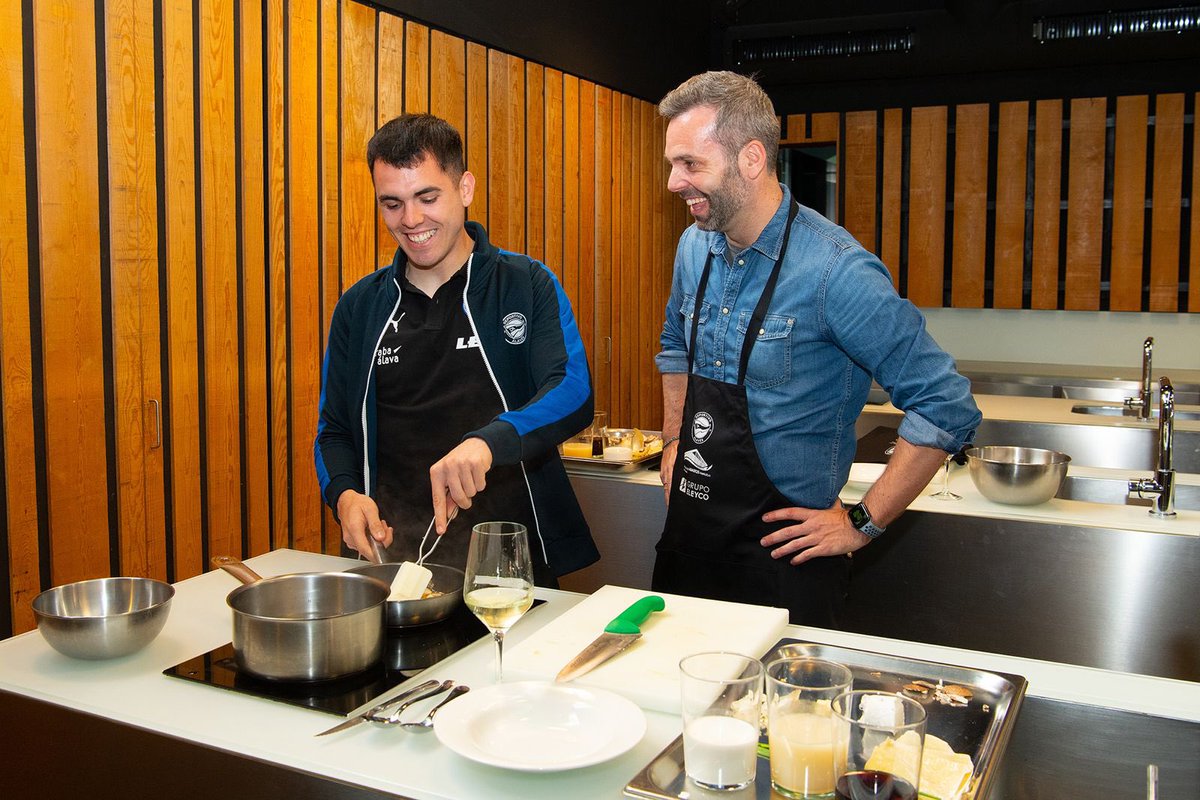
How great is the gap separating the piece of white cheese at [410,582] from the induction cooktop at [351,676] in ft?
0.18

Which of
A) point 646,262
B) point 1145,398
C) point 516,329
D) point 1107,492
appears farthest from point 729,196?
point 646,262

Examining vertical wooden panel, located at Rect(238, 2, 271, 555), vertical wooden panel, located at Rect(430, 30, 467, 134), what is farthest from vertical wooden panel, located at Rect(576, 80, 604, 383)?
vertical wooden panel, located at Rect(238, 2, 271, 555)

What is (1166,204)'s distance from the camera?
6789 millimetres

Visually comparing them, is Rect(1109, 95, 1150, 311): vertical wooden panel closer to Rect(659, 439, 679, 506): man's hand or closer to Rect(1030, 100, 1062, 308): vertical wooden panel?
Rect(1030, 100, 1062, 308): vertical wooden panel

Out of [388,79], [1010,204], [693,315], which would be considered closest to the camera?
[693,315]

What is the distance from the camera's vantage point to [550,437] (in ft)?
7.00

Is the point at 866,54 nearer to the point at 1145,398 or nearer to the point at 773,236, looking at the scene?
the point at 1145,398

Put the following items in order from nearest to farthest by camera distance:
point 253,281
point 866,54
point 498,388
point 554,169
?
1. point 498,388
2. point 253,281
3. point 554,169
4. point 866,54

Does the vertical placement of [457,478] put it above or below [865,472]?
above

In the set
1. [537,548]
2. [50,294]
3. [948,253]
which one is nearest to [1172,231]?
[948,253]

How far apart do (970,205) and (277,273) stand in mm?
5195

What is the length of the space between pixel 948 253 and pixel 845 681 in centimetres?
675

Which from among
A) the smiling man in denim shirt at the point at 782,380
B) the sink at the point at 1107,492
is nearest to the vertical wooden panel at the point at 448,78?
the smiling man in denim shirt at the point at 782,380

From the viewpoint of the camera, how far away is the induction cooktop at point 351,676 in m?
1.41
